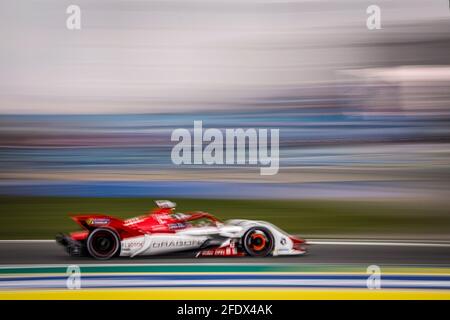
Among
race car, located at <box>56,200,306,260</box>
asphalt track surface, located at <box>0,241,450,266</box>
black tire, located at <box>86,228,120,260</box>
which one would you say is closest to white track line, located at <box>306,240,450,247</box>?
asphalt track surface, located at <box>0,241,450,266</box>

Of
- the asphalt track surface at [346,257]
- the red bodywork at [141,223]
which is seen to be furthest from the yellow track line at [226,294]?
the red bodywork at [141,223]

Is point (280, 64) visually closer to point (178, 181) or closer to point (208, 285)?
point (178, 181)

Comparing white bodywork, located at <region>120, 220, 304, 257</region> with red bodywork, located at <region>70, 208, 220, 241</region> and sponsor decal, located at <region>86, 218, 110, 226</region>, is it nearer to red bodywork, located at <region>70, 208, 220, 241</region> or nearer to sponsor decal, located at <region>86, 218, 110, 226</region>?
red bodywork, located at <region>70, 208, 220, 241</region>

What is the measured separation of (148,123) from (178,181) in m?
0.36

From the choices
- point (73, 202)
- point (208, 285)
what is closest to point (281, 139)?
point (208, 285)

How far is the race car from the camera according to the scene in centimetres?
401

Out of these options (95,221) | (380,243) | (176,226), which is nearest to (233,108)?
(176,226)

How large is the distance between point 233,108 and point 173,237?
2.54ft

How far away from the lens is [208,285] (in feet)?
13.2

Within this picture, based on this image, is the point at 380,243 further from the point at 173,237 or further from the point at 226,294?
the point at 173,237

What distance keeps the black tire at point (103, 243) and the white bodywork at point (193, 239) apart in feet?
0.15

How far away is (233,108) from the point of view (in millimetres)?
4020

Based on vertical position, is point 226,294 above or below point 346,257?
below

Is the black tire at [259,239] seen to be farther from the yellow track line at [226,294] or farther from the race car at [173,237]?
the yellow track line at [226,294]
